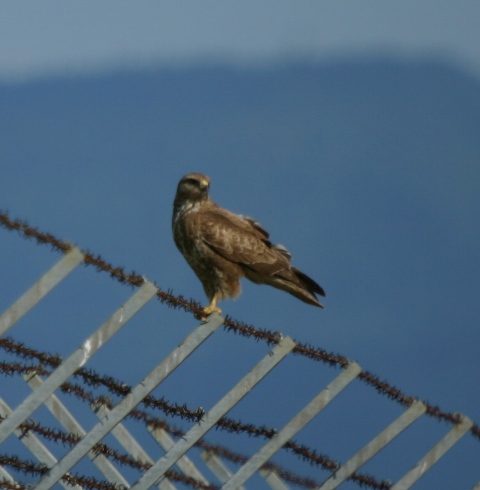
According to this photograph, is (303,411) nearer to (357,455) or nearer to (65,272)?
(357,455)

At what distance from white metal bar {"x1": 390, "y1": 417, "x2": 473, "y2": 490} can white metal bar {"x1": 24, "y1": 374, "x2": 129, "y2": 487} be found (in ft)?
4.38

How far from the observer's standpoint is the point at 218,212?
7.70 m

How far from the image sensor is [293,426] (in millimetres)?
5309

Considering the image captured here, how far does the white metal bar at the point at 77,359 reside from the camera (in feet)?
14.5

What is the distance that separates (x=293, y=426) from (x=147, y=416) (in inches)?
41.1

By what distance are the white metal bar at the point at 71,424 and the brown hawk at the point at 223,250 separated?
66.3 inches

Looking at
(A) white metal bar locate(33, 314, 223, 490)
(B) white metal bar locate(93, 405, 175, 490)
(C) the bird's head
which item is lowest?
(A) white metal bar locate(33, 314, 223, 490)

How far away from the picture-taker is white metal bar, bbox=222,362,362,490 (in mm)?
5234

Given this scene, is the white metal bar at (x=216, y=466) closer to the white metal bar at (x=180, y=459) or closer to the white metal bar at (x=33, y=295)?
the white metal bar at (x=180, y=459)

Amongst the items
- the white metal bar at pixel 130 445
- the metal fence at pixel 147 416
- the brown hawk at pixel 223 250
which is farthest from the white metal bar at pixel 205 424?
the brown hawk at pixel 223 250

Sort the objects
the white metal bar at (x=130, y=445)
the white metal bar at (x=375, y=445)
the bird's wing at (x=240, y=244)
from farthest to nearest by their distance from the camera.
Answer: the bird's wing at (x=240, y=244) → the white metal bar at (x=130, y=445) → the white metal bar at (x=375, y=445)

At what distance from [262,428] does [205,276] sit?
231 centimetres

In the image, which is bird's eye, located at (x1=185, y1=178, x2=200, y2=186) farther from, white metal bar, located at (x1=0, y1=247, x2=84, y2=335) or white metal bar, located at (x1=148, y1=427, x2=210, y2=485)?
white metal bar, located at (x1=0, y1=247, x2=84, y2=335)

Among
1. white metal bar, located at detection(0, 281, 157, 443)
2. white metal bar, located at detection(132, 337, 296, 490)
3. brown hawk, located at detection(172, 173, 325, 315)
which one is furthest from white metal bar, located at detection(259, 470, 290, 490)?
white metal bar, located at detection(0, 281, 157, 443)
